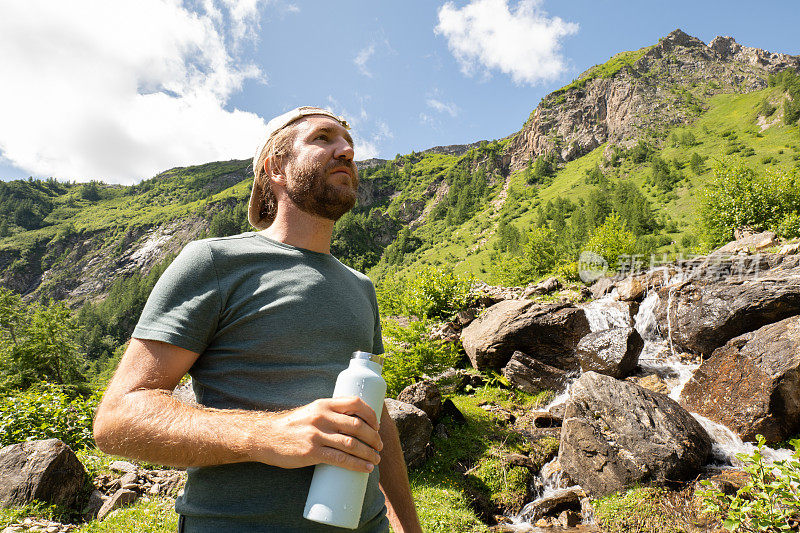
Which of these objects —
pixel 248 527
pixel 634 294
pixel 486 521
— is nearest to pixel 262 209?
pixel 248 527

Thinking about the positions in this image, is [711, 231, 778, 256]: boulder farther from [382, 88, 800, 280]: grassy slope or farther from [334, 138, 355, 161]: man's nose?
[334, 138, 355, 161]: man's nose

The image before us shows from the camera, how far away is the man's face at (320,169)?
79.4 inches

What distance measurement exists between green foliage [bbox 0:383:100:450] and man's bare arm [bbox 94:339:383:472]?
33.8ft

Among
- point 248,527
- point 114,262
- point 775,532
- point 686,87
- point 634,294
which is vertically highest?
point 686,87

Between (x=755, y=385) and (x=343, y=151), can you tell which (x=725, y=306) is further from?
(x=343, y=151)

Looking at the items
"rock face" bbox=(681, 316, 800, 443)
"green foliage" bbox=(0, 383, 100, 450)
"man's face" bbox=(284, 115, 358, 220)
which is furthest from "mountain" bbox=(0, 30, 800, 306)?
"man's face" bbox=(284, 115, 358, 220)

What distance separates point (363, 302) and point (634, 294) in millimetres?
19150

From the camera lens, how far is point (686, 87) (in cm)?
11369

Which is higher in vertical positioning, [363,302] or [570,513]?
[363,302]

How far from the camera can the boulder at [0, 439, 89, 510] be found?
640 centimetres

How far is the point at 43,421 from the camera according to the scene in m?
8.73

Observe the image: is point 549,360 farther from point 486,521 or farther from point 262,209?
point 262,209

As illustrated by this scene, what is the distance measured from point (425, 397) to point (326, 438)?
32.1 ft

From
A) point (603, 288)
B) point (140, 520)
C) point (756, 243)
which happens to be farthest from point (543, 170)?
point (140, 520)
